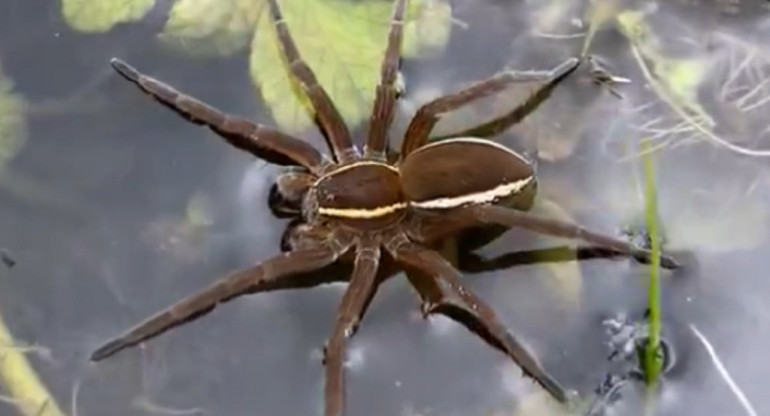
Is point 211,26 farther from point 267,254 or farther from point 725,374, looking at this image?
point 725,374

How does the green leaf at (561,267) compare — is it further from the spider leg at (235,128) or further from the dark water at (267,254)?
→ the spider leg at (235,128)

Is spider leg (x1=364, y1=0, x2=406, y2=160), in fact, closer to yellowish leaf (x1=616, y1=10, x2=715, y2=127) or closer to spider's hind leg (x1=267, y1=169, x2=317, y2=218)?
spider's hind leg (x1=267, y1=169, x2=317, y2=218)

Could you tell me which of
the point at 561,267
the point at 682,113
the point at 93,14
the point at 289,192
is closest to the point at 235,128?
the point at 289,192

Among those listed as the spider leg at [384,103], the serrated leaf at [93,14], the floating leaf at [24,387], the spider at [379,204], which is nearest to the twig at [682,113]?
the spider at [379,204]

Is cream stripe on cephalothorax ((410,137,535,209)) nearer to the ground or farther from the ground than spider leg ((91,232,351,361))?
farther from the ground

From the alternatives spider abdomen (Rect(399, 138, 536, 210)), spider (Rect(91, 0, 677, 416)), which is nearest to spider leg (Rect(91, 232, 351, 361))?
spider (Rect(91, 0, 677, 416))

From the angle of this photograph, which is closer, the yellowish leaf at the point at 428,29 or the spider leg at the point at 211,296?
the spider leg at the point at 211,296
